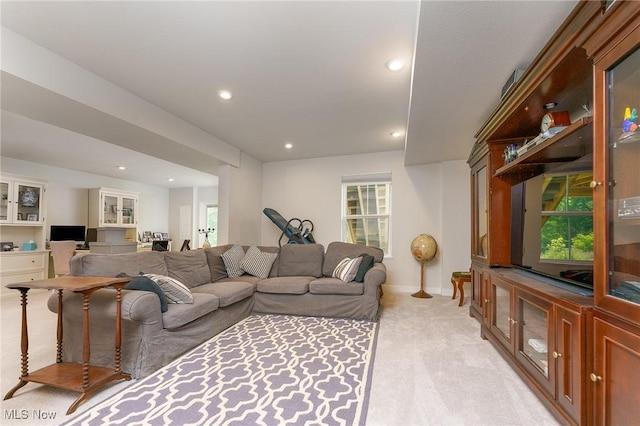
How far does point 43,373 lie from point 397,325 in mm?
3082

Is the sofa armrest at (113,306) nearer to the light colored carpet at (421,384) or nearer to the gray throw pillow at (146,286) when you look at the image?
the gray throw pillow at (146,286)

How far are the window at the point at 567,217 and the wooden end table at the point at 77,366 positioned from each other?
3.00 metres

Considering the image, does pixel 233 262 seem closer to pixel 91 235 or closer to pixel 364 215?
pixel 364 215

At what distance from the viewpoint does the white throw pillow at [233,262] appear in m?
4.16

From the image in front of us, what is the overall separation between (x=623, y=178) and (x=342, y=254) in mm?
3335

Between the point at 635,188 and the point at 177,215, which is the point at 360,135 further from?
the point at 177,215

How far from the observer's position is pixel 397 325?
3.37 metres

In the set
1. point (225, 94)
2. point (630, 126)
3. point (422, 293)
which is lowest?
point (422, 293)

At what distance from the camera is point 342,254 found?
172 inches

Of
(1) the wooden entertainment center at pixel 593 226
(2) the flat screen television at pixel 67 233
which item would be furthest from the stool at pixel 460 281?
(2) the flat screen television at pixel 67 233

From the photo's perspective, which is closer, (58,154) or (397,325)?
(397,325)

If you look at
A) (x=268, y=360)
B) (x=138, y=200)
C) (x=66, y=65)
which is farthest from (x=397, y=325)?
(x=138, y=200)

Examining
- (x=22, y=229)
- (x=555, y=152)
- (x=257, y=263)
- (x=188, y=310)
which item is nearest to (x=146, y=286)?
(x=188, y=310)

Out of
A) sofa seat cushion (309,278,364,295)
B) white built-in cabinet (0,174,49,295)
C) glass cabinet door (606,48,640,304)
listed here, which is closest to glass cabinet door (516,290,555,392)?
glass cabinet door (606,48,640,304)
